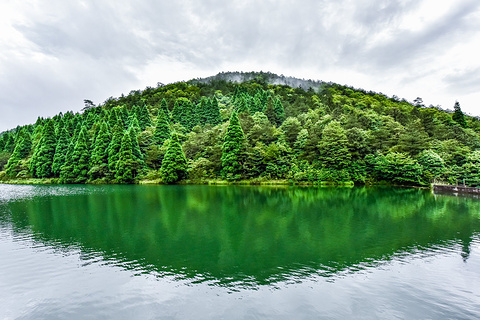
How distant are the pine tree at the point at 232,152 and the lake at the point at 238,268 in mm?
26049

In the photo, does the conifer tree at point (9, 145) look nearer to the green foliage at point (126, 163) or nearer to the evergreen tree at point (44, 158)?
the evergreen tree at point (44, 158)

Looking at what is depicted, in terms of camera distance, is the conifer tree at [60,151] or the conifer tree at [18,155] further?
the conifer tree at [18,155]

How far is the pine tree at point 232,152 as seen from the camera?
42.1m

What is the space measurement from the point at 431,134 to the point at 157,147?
154ft

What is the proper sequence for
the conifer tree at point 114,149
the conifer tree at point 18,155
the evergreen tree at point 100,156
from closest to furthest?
the conifer tree at point 114,149
the evergreen tree at point 100,156
the conifer tree at point 18,155

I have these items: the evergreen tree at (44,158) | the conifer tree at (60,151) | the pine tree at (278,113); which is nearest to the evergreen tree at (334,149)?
the pine tree at (278,113)

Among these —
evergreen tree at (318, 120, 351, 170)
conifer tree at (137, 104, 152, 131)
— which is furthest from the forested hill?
conifer tree at (137, 104, 152, 131)

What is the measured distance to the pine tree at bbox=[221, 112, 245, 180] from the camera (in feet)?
138

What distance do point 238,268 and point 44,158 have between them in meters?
54.2

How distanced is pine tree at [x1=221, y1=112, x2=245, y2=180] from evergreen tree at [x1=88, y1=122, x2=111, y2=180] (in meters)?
20.6

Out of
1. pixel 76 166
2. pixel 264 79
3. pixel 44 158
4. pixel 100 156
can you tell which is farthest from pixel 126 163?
pixel 264 79

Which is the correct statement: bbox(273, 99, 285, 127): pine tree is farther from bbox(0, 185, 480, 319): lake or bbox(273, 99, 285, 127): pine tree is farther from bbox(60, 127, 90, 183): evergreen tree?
bbox(0, 185, 480, 319): lake

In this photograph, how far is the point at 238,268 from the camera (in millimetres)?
8688

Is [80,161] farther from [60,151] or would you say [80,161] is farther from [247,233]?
[247,233]
